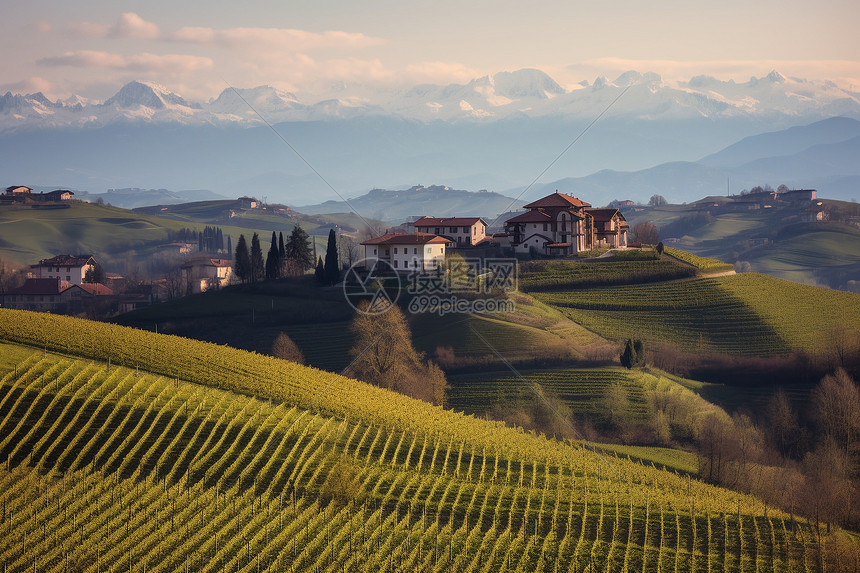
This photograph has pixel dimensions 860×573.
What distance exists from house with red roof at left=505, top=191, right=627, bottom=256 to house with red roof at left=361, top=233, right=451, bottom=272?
37.0ft

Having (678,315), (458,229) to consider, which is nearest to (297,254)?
(458,229)

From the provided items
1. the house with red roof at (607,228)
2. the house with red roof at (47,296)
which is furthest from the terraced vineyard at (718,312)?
the house with red roof at (47,296)

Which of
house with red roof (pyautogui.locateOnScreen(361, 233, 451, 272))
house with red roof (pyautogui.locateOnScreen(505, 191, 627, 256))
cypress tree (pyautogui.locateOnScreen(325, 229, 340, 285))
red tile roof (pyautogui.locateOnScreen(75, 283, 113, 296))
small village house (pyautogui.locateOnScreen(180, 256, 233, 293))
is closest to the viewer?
cypress tree (pyautogui.locateOnScreen(325, 229, 340, 285))

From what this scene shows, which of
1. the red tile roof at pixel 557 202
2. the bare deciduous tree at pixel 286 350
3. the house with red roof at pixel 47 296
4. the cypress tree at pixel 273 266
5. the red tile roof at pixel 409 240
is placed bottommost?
the bare deciduous tree at pixel 286 350

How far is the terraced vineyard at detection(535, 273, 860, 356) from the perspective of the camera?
236 ft

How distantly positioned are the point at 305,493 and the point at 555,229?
6918 centimetres

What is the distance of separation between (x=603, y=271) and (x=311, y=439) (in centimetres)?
5820

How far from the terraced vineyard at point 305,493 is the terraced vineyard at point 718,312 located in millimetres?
33203

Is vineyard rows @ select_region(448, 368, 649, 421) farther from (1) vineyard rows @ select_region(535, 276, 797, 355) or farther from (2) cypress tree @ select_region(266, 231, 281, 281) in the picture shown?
(2) cypress tree @ select_region(266, 231, 281, 281)

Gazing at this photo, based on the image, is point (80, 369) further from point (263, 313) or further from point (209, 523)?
point (263, 313)

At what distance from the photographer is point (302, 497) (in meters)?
30.5

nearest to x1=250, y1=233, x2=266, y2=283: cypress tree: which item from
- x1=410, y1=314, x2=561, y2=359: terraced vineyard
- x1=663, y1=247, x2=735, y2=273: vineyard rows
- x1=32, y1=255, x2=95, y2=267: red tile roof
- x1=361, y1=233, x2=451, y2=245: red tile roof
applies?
x1=361, y1=233, x2=451, y2=245: red tile roof

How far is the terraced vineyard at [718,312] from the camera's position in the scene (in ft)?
236

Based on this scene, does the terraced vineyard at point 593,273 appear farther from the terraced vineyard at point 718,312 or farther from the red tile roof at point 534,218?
the red tile roof at point 534,218
